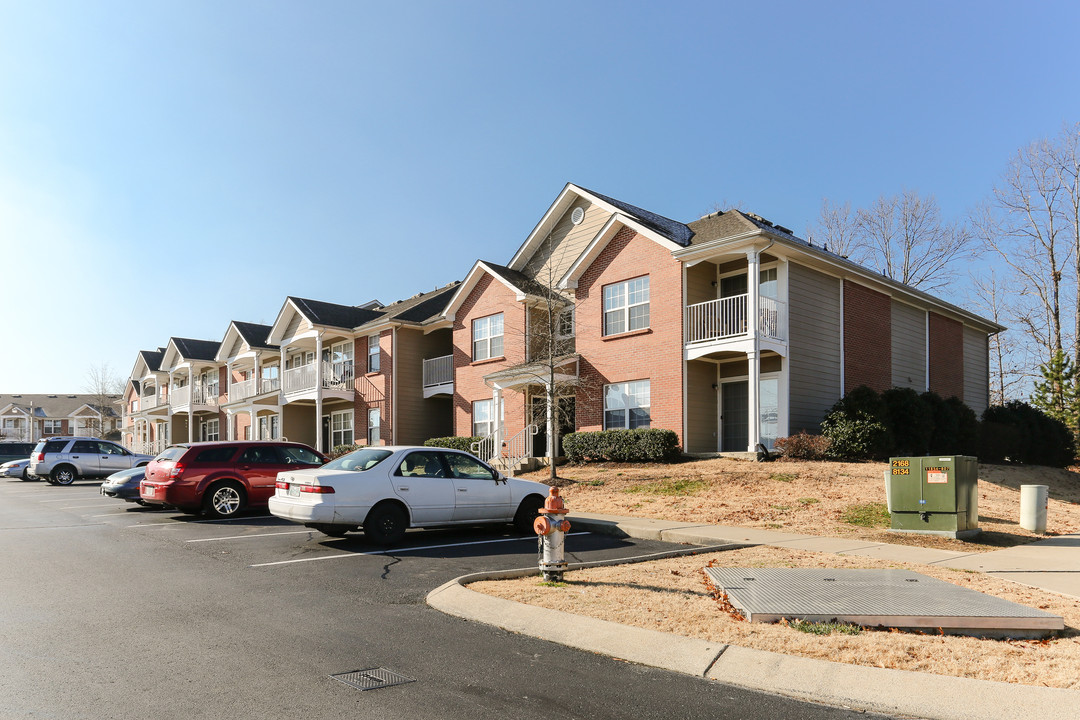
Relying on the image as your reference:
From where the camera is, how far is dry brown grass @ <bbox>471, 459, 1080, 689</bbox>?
566cm

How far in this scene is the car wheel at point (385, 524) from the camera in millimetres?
11051

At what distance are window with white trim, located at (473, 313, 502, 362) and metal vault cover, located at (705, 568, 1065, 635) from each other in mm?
19861

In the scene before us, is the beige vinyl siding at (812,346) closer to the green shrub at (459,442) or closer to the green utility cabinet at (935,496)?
the green utility cabinet at (935,496)

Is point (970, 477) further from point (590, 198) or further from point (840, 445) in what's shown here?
point (590, 198)

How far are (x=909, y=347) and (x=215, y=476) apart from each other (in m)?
21.7

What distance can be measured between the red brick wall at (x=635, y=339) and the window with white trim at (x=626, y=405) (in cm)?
19

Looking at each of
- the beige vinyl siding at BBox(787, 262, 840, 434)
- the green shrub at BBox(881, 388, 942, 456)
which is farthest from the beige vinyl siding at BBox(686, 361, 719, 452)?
the green shrub at BBox(881, 388, 942, 456)

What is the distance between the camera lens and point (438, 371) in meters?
31.6

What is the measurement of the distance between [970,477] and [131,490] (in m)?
17.1

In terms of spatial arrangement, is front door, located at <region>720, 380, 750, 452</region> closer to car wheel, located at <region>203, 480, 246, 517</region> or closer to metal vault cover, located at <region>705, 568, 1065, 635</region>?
car wheel, located at <region>203, 480, 246, 517</region>

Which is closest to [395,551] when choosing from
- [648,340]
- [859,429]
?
[859,429]

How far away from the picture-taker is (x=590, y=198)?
86.3ft

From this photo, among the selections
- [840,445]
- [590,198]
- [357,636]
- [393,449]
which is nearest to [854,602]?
[357,636]

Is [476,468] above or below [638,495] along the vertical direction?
above
